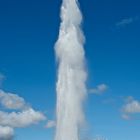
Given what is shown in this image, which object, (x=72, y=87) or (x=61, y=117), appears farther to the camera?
(x=72, y=87)

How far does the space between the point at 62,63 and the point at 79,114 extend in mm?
15515

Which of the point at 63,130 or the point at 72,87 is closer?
the point at 63,130

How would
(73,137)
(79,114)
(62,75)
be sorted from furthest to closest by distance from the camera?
(62,75) < (79,114) < (73,137)

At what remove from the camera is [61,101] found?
339ft

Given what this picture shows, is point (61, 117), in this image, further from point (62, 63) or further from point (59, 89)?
point (62, 63)

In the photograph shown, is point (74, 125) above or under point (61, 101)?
under

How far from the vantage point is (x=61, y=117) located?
99062mm

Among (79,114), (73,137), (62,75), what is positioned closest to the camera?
(73,137)

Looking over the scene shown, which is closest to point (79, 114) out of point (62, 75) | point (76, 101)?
point (76, 101)

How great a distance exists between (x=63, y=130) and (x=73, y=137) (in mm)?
2853

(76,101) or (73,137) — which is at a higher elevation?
(76,101)

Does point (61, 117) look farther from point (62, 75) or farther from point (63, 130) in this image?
point (62, 75)

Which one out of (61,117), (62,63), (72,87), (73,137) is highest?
(62,63)

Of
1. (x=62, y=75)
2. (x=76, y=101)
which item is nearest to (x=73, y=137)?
(x=76, y=101)
